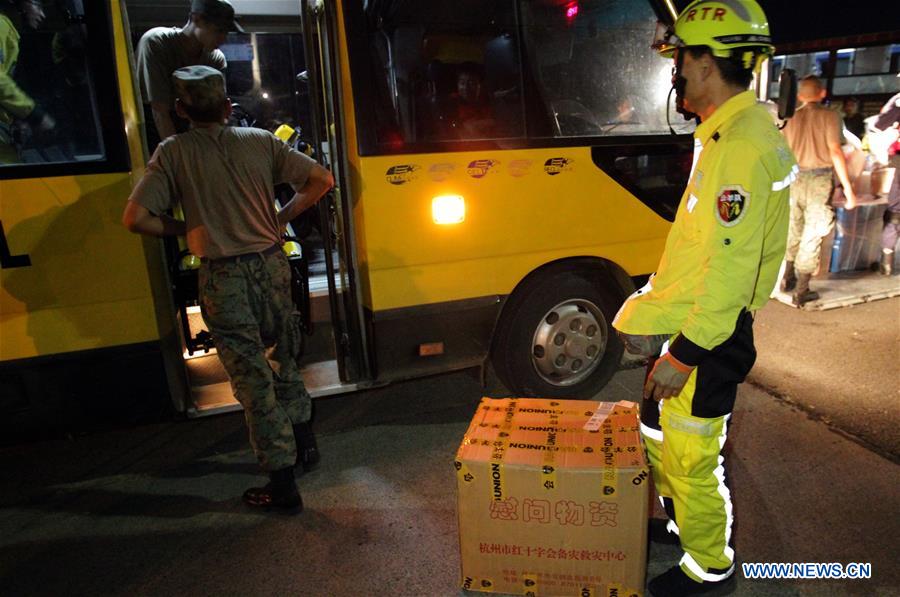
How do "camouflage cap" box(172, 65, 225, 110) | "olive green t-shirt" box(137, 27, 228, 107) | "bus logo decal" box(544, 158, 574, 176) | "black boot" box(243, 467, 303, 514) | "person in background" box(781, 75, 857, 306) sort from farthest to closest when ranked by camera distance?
"person in background" box(781, 75, 857, 306)
"olive green t-shirt" box(137, 27, 228, 107)
"bus logo decal" box(544, 158, 574, 176)
"black boot" box(243, 467, 303, 514)
"camouflage cap" box(172, 65, 225, 110)

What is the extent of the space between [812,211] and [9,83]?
604 centimetres

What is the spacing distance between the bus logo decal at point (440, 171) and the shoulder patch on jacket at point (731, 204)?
5.03ft

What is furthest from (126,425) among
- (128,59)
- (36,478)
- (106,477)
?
(128,59)

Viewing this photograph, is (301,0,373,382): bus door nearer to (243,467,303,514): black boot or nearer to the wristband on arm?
(243,467,303,514): black boot

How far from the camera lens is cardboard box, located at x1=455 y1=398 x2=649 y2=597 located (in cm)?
212

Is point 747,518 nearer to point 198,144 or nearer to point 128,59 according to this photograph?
point 198,144

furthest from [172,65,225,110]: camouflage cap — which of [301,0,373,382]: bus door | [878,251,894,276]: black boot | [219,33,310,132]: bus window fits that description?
[878,251,894,276]: black boot

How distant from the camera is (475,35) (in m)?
3.22

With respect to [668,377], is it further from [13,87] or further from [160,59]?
[160,59]

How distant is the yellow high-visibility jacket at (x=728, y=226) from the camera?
1.87 meters

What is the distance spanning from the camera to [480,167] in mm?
3223

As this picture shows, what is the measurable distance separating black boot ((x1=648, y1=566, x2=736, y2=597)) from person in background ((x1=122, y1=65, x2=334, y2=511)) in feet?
5.42

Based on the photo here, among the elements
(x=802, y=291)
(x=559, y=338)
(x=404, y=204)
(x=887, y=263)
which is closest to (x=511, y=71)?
(x=404, y=204)

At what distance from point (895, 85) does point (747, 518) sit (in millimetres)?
13748
